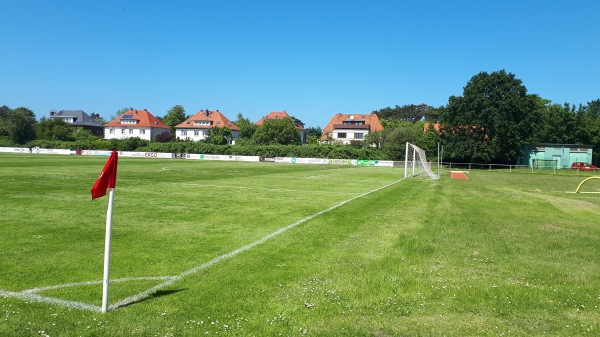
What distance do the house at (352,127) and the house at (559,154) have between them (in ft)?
170

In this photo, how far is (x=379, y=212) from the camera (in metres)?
15.3

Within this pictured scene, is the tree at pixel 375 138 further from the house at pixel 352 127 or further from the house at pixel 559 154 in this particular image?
A: the house at pixel 559 154

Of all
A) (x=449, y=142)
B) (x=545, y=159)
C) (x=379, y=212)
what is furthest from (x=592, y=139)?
(x=379, y=212)

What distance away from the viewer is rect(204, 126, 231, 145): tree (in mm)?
104438

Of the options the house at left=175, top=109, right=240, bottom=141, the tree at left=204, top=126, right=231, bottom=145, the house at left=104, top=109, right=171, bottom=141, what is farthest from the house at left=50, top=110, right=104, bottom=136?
the tree at left=204, top=126, right=231, bottom=145

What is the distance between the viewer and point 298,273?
24.0 ft

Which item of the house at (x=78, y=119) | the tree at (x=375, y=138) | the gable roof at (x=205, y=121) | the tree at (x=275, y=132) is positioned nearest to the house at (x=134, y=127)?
the gable roof at (x=205, y=121)

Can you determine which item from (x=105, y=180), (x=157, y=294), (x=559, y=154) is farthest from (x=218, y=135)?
(x=105, y=180)

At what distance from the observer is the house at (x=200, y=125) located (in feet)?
428

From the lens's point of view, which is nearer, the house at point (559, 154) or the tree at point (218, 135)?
the house at point (559, 154)

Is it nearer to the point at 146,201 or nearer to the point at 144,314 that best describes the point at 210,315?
the point at 144,314

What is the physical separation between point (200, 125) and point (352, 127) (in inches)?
1811

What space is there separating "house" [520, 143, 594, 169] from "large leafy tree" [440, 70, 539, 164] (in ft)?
19.8

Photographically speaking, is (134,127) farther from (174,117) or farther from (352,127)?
(352,127)
